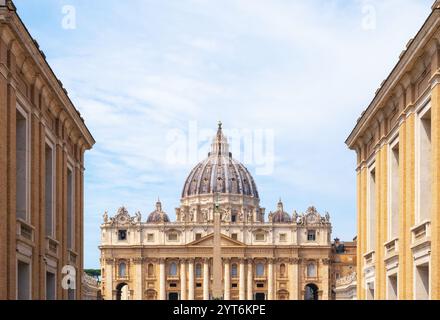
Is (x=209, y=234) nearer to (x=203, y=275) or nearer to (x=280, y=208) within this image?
(x=203, y=275)

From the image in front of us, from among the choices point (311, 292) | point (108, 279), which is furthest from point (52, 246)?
point (311, 292)

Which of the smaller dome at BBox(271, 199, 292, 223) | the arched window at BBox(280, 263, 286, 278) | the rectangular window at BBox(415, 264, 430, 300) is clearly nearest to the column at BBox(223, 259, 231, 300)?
the arched window at BBox(280, 263, 286, 278)

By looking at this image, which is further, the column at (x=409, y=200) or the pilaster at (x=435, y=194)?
the column at (x=409, y=200)

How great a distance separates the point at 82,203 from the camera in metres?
43.0

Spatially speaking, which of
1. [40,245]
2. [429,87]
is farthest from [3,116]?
[429,87]

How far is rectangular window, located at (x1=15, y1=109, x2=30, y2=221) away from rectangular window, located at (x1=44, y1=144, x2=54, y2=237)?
4530mm

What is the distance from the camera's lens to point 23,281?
30203mm

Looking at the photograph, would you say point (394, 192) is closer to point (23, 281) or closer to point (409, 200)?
point (409, 200)

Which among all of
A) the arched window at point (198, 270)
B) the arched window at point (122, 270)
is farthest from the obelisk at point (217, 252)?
the arched window at point (122, 270)

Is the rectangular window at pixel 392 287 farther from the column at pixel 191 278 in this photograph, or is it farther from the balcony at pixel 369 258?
the column at pixel 191 278

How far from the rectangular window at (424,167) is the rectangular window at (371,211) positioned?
9.73 m

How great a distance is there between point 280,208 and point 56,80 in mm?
153176

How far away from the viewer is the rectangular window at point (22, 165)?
29547mm

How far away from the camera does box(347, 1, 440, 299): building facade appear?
1066 inches
